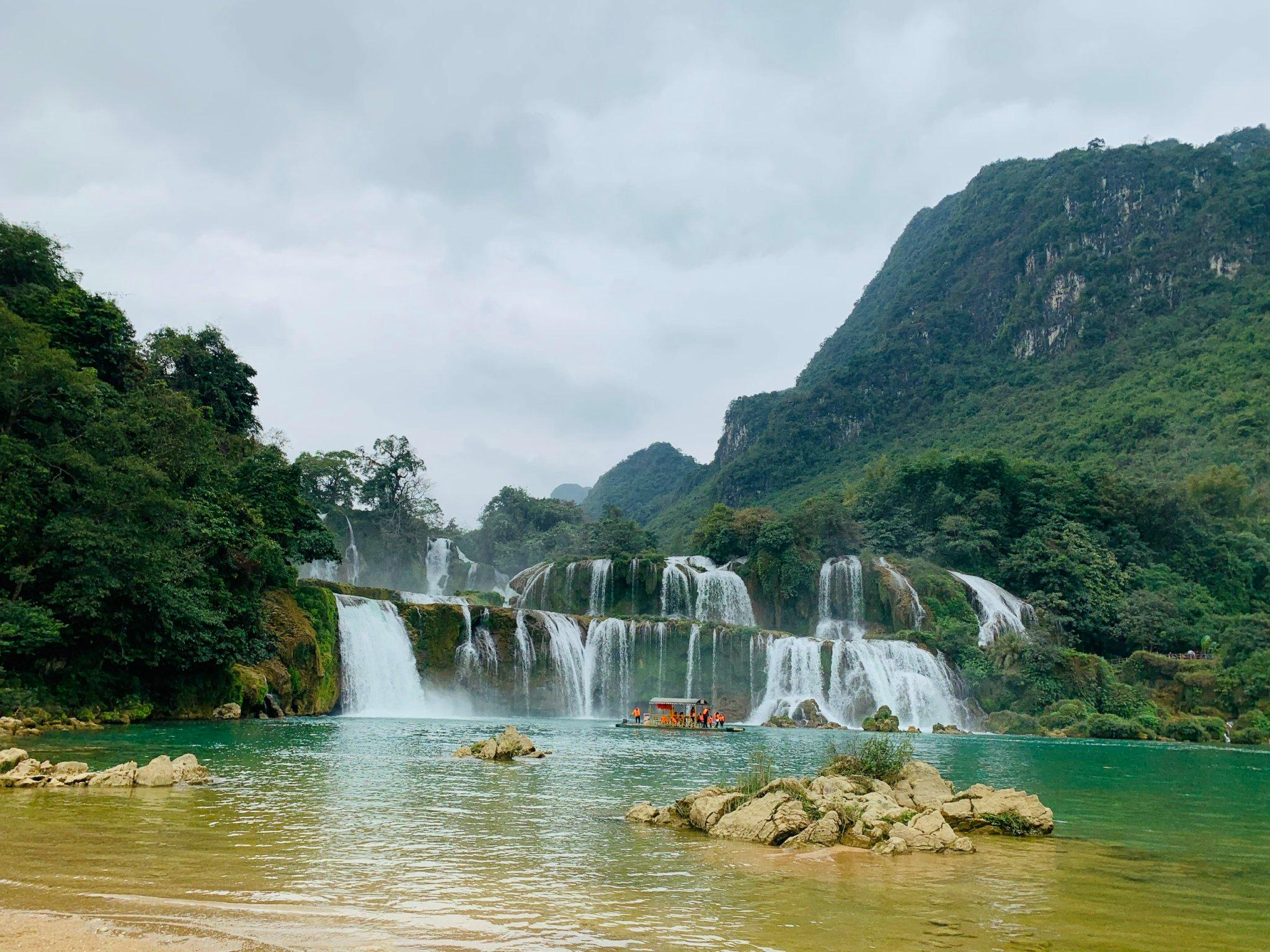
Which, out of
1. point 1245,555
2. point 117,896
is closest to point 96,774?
point 117,896

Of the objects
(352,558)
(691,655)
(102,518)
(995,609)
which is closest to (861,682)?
(691,655)

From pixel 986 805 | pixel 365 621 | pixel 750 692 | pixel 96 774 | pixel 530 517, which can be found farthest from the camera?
pixel 530 517

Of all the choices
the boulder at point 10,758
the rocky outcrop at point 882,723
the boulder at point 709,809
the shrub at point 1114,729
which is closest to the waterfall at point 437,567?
the rocky outcrop at point 882,723

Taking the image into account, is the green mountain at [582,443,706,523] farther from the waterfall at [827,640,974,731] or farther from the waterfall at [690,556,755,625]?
the waterfall at [827,640,974,731]

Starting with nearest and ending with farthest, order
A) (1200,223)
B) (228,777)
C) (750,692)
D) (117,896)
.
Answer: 1. (117,896)
2. (228,777)
3. (750,692)
4. (1200,223)

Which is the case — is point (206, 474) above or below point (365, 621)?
above

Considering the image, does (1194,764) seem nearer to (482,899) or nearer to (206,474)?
(482,899)

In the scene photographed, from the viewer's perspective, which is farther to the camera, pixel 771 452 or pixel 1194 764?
pixel 771 452

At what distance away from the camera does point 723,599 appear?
46.0 metres

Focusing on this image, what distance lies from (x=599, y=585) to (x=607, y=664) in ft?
30.7

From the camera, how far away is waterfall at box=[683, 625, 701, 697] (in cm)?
3766

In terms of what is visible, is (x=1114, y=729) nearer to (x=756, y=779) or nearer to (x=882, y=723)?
(x=882, y=723)

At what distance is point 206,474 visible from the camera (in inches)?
1010

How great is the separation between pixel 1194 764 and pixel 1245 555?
37.5 m
